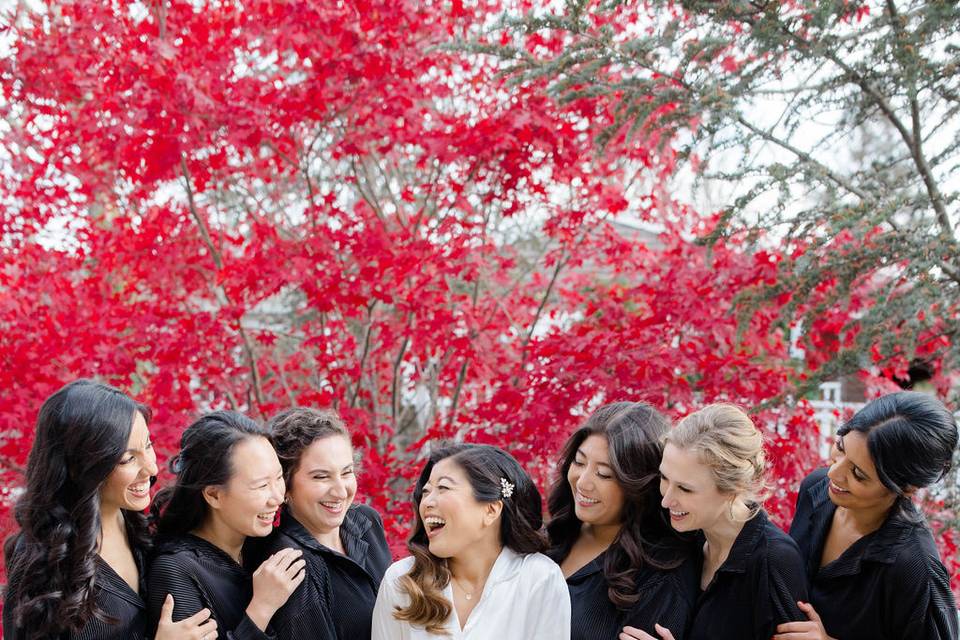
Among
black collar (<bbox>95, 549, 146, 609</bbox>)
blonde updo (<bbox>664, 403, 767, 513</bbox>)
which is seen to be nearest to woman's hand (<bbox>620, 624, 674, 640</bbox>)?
blonde updo (<bbox>664, 403, 767, 513</bbox>)


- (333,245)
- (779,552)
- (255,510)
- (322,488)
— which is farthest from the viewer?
(333,245)

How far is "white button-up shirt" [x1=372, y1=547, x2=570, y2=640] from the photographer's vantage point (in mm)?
2535

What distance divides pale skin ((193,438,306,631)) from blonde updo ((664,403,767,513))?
1238 millimetres

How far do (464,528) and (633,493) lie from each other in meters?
0.57

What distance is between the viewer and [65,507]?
2.40 m

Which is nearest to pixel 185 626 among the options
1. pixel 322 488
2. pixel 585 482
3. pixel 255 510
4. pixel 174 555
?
pixel 174 555

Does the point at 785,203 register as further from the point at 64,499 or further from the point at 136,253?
the point at 136,253

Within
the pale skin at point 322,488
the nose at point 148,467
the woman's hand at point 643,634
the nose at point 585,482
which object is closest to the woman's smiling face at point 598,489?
the nose at point 585,482

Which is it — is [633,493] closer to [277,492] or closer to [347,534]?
[347,534]

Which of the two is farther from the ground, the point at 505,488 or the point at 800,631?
the point at 505,488

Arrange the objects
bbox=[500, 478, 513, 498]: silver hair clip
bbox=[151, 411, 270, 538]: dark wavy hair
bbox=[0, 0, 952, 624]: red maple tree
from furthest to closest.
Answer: bbox=[0, 0, 952, 624]: red maple tree < bbox=[500, 478, 513, 498]: silver hair clip < bbox=[151, 411, 270, 538]: dark wavy hair

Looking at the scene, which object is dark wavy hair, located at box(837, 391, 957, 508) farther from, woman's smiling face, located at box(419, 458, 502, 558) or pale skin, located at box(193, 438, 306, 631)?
pale skin, located at box(193, 438, 306, 631)

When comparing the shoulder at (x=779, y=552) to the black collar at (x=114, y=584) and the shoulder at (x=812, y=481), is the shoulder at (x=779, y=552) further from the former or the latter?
the black collar at (x=114, y=584)

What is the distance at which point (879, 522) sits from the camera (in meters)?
2.57
